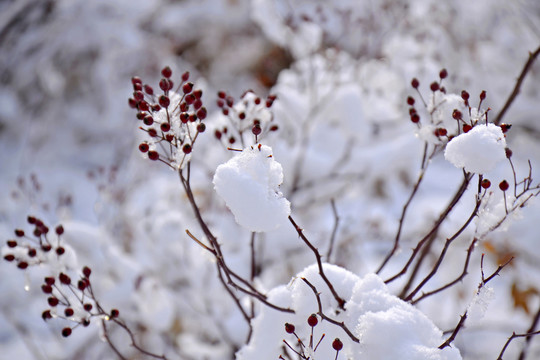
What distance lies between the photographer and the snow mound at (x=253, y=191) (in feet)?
2.15

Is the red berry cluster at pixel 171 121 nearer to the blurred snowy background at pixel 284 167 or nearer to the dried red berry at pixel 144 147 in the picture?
the dried red berry at pixel 144 147

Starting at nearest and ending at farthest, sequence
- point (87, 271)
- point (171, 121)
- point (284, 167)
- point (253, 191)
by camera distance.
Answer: point (253, 191)
point (171, 121)
point (87, 271)
point (284, 167)

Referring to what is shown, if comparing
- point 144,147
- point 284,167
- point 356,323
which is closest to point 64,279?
point 144,147

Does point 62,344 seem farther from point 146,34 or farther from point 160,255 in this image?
point 146,34

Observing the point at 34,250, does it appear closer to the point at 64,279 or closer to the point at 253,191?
the point at 64,279

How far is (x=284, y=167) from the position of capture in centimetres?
231

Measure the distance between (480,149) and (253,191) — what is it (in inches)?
14.9

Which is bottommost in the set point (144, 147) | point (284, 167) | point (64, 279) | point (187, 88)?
point (64, 279)

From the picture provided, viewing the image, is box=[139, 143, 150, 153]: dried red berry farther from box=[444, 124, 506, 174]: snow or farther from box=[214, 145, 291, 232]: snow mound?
box=[444, 124, 506, 174]: snow

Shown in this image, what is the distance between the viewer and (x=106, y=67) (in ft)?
15.6

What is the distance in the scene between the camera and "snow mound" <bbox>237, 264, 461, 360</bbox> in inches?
26.7

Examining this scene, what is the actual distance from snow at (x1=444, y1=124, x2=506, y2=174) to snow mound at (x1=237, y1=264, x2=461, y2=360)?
0.86 feet

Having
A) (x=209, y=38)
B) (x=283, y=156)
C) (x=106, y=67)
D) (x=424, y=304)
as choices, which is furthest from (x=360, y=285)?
(x=209, y=38)

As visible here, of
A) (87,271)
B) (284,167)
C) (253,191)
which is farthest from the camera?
(284,167)
